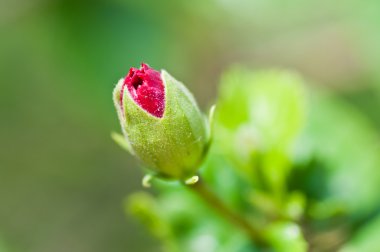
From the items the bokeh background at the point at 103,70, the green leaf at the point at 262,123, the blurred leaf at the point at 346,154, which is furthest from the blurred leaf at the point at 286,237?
the bokeh background at the point at 103,70

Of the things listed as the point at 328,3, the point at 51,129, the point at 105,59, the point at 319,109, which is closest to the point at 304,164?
the point at 319,109

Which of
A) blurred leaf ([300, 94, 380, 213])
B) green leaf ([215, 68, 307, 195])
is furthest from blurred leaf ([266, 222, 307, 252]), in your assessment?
blurred leaf ([300, 94, 380, 213])

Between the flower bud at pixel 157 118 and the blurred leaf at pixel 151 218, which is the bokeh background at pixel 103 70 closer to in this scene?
the blurred leaf at pixel 151 218

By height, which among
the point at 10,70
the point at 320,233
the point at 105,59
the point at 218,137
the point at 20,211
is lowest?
the point at 320,233

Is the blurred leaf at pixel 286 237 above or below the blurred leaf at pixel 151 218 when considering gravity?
below

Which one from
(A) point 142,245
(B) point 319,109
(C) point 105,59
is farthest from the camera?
(A) point 142,245

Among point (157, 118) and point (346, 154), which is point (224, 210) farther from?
point (346, 154)

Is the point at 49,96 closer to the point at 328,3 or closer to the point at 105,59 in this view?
the point at 105,59

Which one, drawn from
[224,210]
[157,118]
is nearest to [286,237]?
[224,210]
